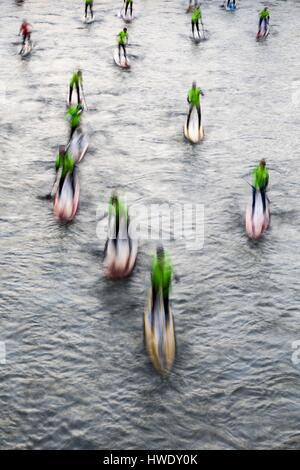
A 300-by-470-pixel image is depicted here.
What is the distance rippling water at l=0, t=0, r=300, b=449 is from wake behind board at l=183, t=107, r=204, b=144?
14 centimetres

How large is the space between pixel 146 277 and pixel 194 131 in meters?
3.62

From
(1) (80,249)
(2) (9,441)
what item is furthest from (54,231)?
(2) (9,441)

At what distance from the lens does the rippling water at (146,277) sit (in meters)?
4.06

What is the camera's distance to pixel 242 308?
16.9 ft

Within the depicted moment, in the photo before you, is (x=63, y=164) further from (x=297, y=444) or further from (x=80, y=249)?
(x=297, y=444)

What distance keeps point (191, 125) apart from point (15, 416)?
553 centimetres

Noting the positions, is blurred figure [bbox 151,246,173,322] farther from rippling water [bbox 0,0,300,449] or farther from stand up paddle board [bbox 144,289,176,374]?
rippling water [bbox 0,0,300,449]

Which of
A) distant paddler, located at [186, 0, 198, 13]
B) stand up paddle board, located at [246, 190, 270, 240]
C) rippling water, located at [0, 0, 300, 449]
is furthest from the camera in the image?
distant paddler, located at [186, 0, 198, 13]

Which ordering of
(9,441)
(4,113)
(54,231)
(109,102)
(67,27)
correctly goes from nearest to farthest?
(9,441), (54,231), (4,113), (109,102), (67,27)

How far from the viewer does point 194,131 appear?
8.50 meters

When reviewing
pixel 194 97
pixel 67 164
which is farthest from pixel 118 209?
pixel 194 97

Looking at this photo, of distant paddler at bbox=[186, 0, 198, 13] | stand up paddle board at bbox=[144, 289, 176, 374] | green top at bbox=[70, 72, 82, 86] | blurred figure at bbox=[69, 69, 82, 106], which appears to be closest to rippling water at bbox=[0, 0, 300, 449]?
stand up paddle board at bbox=[144, 289, 176, 374]

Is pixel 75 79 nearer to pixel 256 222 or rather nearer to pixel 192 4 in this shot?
pixel 256 222

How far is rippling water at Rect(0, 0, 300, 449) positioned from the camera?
160 inches
